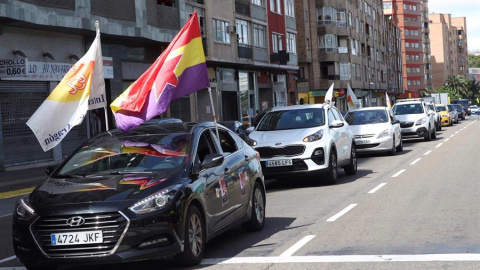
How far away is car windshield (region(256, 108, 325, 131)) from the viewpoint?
53.8 feet

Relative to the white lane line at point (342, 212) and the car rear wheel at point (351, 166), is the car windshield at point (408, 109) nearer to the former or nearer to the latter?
the car rear wheel at point (351, 166)

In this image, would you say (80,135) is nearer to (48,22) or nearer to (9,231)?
(48,22)

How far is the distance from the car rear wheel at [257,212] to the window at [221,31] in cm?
3238

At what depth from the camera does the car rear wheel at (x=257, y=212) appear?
9531 mm

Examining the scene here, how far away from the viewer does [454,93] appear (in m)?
163

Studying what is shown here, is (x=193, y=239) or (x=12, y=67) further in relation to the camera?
(x=12, y=67)

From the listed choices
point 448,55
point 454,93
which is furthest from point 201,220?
point 448,55

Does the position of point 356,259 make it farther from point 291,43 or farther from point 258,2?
point 291,43

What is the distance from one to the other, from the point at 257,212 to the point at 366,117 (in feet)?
53.2

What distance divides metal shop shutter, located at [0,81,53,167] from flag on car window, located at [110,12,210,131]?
16.9 meters

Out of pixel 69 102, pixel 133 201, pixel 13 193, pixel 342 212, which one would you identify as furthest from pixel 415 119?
pixel 133 201

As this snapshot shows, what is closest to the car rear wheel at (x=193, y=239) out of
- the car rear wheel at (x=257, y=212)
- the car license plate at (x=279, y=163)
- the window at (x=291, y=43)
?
the car rear wheel at (x=257, y=212)

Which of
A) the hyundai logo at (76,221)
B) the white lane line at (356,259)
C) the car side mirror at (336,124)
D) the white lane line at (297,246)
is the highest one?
the car side mirror at (336,124)

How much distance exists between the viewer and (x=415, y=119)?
106 feet
